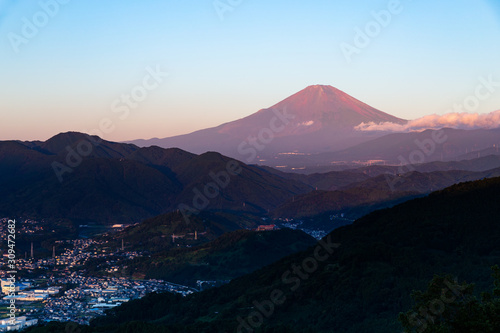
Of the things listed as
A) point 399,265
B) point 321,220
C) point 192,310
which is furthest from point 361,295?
point 321,220

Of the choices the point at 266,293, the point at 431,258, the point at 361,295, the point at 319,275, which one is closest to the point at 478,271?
the point at 431,258

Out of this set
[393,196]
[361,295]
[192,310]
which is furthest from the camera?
[393,196]

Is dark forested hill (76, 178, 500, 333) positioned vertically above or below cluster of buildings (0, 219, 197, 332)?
above

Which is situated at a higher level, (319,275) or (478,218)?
(478,218)

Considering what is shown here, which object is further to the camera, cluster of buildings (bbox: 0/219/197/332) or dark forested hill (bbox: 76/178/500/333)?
cluster of buildings (bbox: 0/219/197/332)

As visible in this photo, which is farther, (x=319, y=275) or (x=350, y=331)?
(x=319, y=275)

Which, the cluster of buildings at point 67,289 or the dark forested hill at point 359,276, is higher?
the dark forested hill at point 359,276

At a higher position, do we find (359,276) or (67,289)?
(359,276)

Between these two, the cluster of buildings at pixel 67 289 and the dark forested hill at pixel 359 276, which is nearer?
the dark forested hill at pixel 359 276

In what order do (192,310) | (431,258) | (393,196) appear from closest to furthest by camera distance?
(431,258)
(192,310)
(393,196)

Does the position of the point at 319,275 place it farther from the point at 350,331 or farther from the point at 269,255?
the point at 269,255

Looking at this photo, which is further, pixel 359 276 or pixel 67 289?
pixel 67 289
